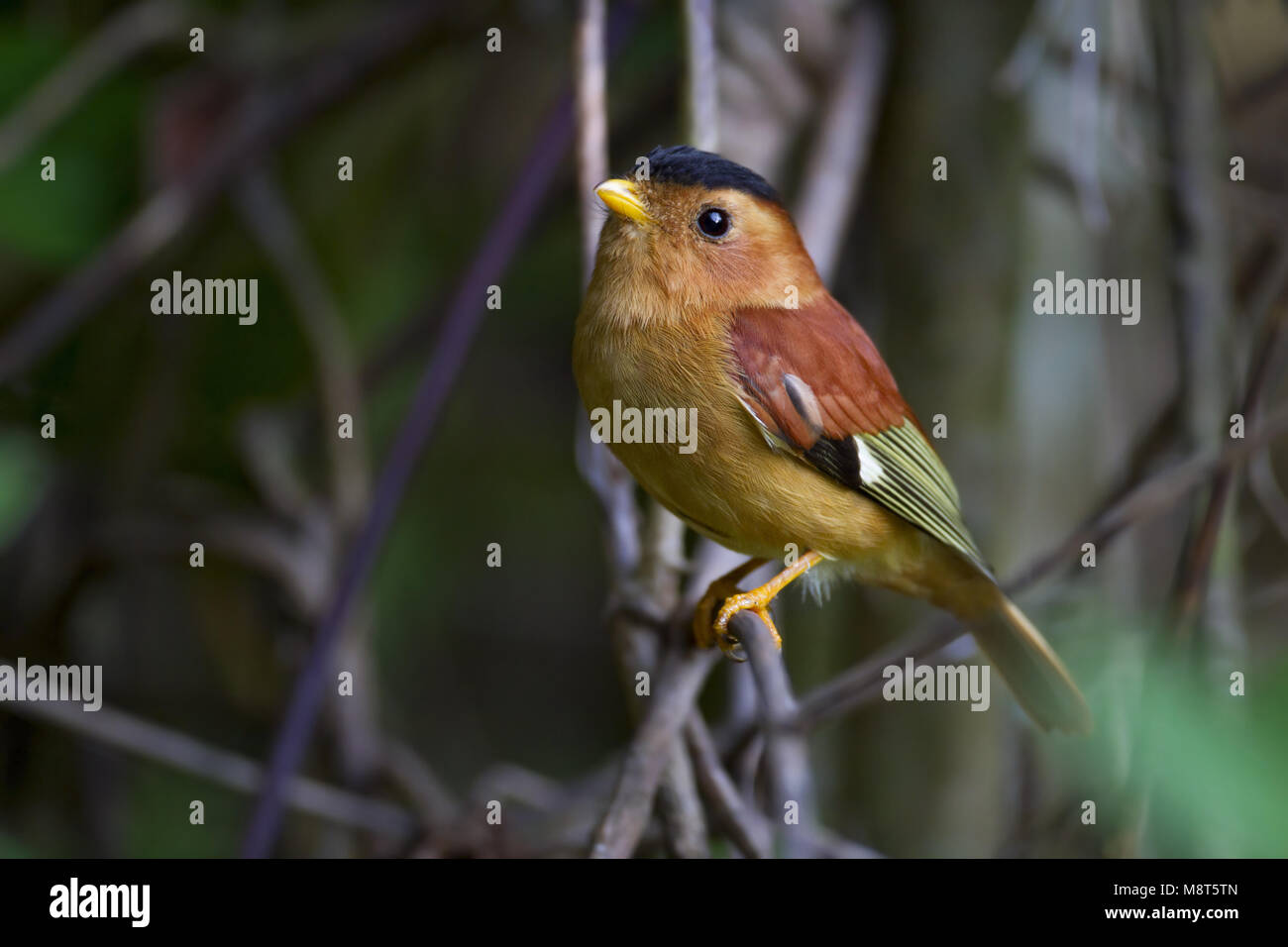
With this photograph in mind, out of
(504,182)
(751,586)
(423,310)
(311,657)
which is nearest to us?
(751,586)

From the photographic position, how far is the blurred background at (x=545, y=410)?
2.02 m

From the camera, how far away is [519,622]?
13.0 ft

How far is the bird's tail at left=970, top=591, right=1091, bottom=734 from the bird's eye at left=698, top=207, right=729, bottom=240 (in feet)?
2.21

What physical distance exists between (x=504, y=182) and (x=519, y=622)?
1410 mm

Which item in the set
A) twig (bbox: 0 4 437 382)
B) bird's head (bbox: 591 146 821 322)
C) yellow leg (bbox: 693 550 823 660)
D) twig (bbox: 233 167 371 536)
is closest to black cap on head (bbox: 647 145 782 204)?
bird's head (bbox: 591 146 821 322)

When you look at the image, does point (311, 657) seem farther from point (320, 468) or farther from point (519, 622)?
point (519, 622)

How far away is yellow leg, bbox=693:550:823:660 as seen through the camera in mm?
1502

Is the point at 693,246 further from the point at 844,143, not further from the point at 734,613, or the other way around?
the point at 844,143

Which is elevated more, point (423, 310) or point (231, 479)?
point (423, 310)

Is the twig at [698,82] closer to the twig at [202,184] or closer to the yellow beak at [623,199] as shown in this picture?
the yellow beak at [623,199]

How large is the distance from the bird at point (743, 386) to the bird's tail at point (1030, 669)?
18 cm

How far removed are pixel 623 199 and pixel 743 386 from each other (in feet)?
0.94

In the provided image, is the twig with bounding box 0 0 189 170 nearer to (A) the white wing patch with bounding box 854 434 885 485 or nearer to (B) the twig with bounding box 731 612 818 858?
(A) the white wing patch with bounding box 854 434 885 485
